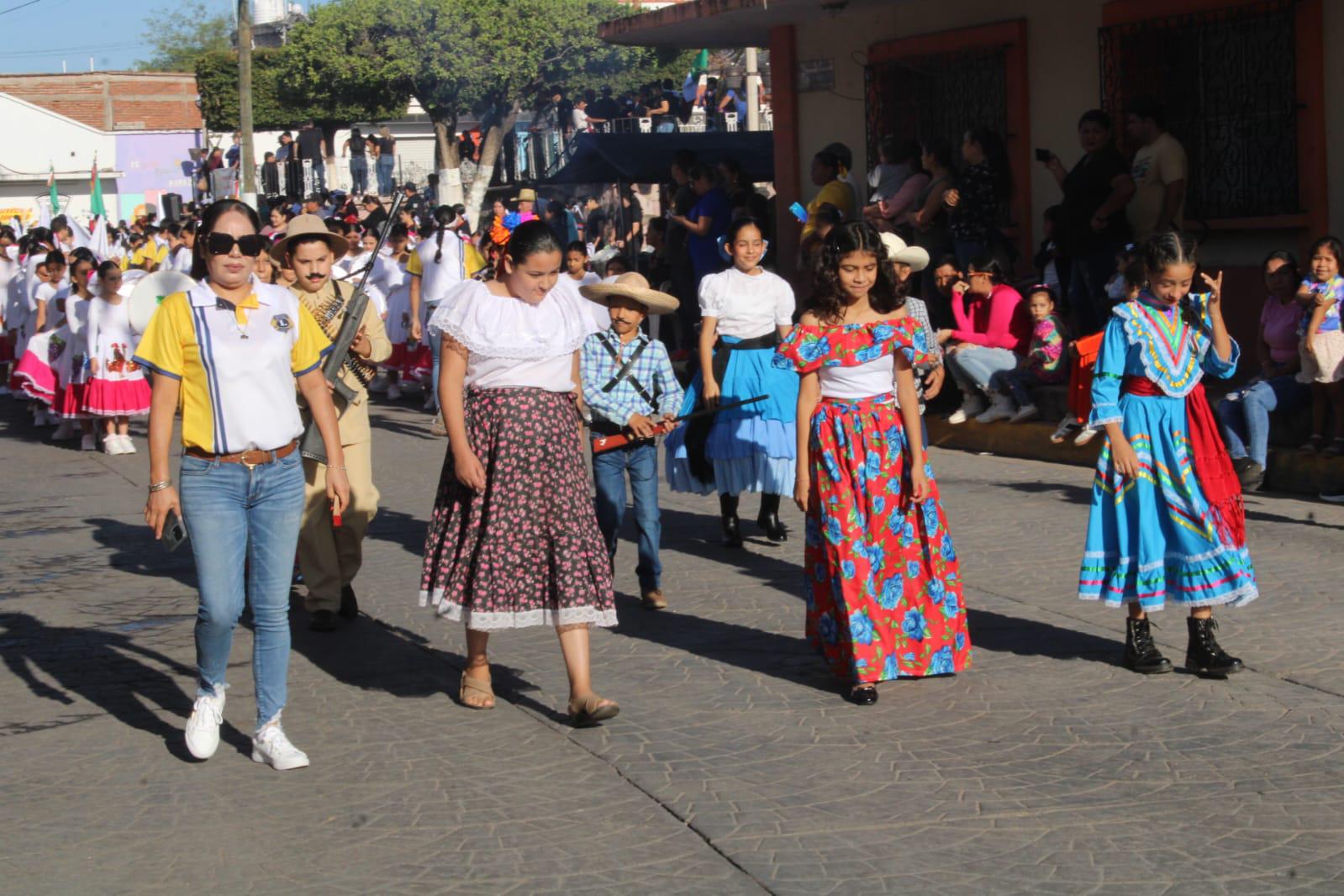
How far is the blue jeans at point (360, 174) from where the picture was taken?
1496 inches

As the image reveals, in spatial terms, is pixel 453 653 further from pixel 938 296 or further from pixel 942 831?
pixel 938 296

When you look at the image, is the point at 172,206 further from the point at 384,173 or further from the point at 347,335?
the point at 347,335

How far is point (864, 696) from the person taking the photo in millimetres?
6203

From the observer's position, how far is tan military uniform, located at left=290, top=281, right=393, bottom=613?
309 inches

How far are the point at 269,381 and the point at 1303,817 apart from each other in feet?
11.2

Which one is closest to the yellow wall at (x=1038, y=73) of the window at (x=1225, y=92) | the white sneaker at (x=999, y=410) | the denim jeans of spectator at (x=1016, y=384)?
the window at (x=1225, y=92)

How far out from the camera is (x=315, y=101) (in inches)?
2000

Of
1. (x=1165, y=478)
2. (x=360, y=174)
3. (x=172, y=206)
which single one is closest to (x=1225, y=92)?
(x=1165, y=478)

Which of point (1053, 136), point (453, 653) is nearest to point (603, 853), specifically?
point (453, 653)

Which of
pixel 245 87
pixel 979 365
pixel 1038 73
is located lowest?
pixel 979 365

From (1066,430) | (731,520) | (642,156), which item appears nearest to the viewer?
(731,520)

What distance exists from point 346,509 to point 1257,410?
224 inches

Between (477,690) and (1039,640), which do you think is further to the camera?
(1039,640)

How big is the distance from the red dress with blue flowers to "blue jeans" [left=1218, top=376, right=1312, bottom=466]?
4.65 meters
